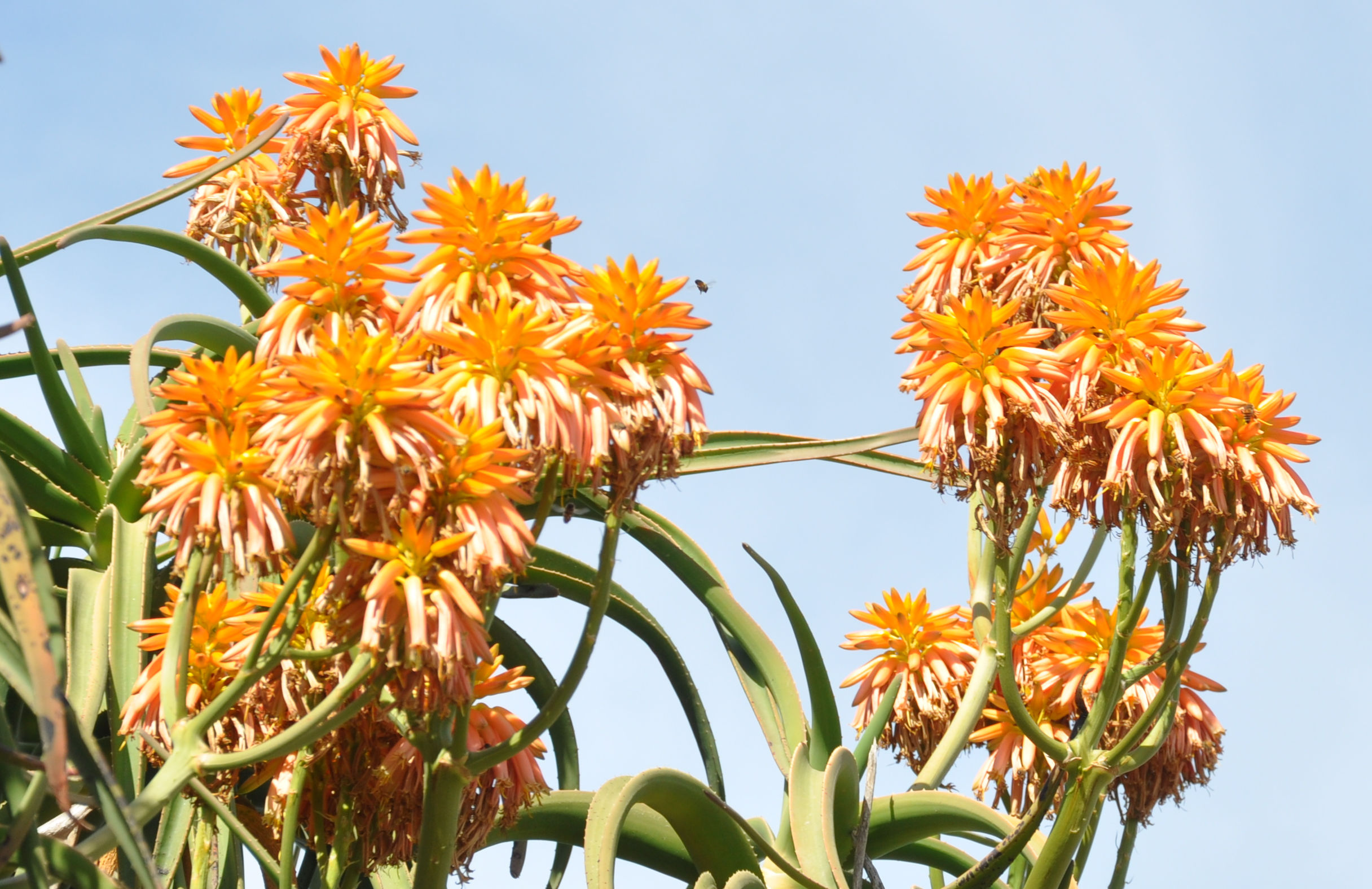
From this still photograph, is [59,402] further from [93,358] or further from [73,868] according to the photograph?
[73,868]

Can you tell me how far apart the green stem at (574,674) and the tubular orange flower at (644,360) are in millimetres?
92

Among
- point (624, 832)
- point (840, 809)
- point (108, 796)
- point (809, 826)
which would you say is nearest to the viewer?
point (108, 796)

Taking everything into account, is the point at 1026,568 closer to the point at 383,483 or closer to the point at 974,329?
the point at 974,329

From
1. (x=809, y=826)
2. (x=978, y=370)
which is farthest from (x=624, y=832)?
(x=978, y=370)

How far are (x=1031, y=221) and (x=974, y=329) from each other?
0.50m

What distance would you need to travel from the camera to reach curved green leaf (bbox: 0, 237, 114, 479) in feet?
10.7

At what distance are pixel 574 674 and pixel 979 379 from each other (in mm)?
1047

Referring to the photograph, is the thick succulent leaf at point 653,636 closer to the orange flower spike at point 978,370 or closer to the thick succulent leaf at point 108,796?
the orange flower spike at point 978,370

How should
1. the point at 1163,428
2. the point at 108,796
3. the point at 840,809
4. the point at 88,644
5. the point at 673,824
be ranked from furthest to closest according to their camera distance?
the point at 840,809, the point at 673,824, the point at 88,644, the point at 1163,428, the point at 108,796

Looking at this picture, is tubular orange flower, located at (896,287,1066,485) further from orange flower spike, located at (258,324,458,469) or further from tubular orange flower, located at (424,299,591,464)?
Result: orange flower spike, located at (258,324,458,469)

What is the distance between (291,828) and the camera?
8.07 feet

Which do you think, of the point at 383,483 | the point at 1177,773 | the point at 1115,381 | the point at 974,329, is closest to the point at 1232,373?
the point at 1115,381

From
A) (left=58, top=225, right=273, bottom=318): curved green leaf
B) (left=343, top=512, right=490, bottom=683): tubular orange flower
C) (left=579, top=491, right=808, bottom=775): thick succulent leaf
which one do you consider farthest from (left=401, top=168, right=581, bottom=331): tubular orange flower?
(left=579, top=491, right=808, bottom=775): thick succulent leaf

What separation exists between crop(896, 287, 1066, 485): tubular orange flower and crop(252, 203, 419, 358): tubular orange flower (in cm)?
107
